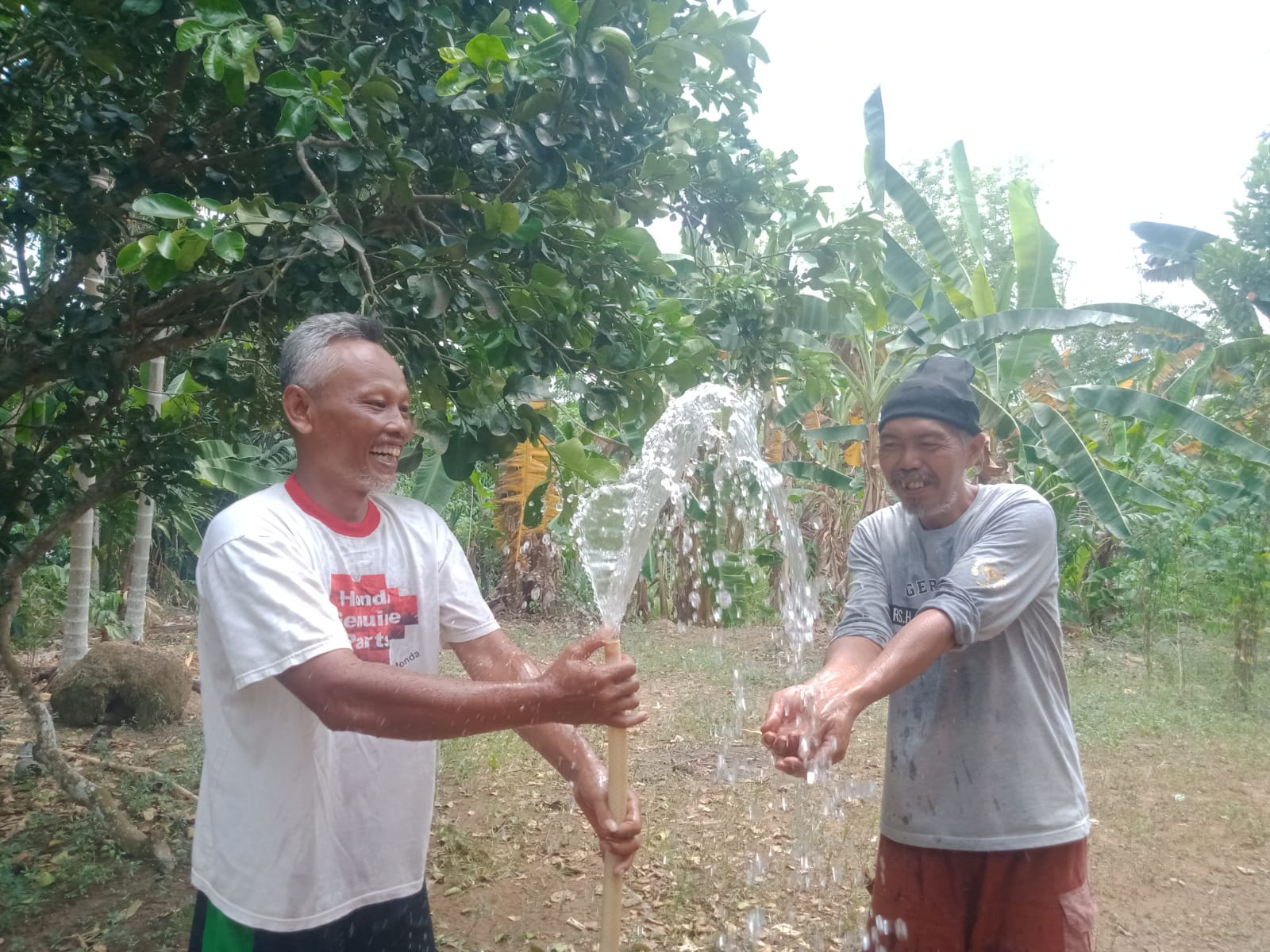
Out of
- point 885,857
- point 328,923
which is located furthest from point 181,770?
point 885,857

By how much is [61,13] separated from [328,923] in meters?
2.21

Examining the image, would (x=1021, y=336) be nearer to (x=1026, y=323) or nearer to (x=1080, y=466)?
(x=1026, y=323)

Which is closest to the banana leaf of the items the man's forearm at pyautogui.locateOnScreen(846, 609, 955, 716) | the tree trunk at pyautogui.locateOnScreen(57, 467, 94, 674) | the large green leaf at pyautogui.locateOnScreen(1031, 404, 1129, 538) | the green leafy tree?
the large green leaf at pyautogui.locateOnScreen(1031, 404, 1129, 538)

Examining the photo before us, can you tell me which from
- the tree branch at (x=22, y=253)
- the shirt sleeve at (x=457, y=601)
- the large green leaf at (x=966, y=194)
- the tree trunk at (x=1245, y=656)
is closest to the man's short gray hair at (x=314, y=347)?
the shirt sleeve at (x=457, y=601)

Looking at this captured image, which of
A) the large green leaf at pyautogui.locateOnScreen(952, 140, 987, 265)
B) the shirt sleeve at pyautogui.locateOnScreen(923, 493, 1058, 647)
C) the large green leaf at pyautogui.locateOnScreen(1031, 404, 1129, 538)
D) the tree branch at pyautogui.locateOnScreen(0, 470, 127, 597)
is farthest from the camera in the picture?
the large green leaf at pyautogui.locateOnScreen(952, 140, 987, 265)

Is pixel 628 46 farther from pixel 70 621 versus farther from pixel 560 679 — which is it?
pixel 70 621

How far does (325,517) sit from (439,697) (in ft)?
1.60

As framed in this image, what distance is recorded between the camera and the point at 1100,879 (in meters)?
3.88

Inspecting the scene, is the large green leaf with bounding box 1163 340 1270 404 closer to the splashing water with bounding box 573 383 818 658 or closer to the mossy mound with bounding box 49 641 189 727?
the splashing water with bounding box 573 383 818 658

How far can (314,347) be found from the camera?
1.73 meters

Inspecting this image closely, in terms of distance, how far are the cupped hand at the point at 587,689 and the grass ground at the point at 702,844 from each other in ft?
7.34

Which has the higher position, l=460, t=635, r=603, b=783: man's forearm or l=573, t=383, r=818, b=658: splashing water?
l=573, t=383, r=818, b=658: splashing water

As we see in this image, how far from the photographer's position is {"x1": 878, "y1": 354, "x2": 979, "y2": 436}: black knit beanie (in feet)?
6.50

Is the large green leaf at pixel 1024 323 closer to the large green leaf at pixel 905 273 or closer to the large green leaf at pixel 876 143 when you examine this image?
the large green leaf at pixel 905 273
